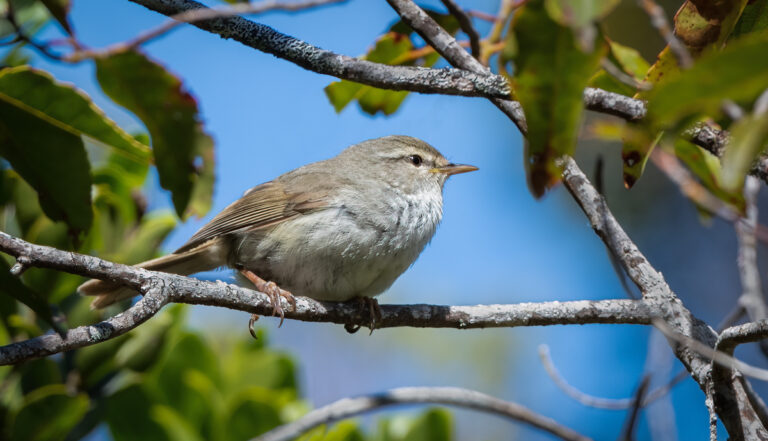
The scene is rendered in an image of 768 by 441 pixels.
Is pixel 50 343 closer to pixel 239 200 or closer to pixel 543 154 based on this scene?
pixel 543 154

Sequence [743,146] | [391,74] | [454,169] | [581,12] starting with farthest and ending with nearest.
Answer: [454,169]
[391,74]
[581,12]
[743,146]

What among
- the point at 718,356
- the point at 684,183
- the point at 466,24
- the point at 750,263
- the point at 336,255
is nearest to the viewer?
the point at 684,183

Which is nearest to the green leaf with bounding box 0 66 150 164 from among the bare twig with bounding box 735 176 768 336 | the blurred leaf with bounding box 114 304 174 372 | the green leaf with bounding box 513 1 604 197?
the blurred leaf with bounding box 114 304 174 372

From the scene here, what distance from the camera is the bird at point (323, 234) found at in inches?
143

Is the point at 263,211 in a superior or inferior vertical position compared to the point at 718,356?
superior

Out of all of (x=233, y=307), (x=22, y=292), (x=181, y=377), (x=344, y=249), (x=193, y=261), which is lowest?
(x=22, y=292)

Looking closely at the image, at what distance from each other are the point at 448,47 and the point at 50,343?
5.40ft

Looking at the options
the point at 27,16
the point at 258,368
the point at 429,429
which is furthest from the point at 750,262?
the point at 27,16

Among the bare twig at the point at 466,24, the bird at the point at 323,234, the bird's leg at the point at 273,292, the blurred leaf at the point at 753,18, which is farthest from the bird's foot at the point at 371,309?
the blurred leaf at the point at 753,18

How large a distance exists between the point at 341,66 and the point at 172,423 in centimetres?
168

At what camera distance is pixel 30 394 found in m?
2.79

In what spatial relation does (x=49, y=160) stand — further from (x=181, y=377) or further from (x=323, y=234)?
(x=323, y=234)

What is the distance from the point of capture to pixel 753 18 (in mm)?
2438

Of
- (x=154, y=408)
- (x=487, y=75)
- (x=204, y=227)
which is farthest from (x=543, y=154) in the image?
(x=204, y=227)
